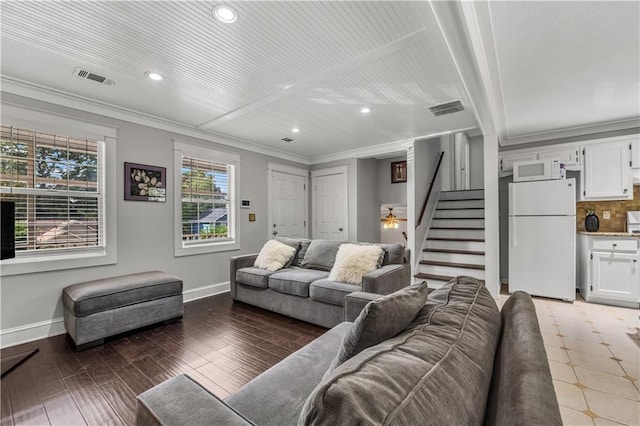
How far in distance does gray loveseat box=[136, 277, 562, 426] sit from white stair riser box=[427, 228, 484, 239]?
13.3ft

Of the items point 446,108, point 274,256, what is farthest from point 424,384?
point 446,108

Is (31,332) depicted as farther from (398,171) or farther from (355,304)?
(398,171)

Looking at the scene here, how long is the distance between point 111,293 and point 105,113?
206 cm

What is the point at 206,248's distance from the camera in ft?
13.7

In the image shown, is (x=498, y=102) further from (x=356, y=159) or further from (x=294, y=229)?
(x=294, y=229)

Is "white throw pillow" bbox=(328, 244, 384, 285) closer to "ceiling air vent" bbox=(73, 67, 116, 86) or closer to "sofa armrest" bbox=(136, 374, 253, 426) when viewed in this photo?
"sofa armrest" bbox=(136, 374, 253, 426)

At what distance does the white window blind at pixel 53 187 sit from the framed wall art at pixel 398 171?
518cm

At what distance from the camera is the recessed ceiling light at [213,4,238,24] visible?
175cm

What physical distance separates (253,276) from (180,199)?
5.05 ft

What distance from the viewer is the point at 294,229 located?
5.68 metres

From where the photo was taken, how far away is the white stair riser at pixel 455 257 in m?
4.47

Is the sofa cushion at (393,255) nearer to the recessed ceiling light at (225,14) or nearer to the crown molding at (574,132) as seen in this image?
the recessed ceiling light at (225,14)

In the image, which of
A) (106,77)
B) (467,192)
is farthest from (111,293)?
(467,192)

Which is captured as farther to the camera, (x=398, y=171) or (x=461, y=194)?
(x=398, y=171)
